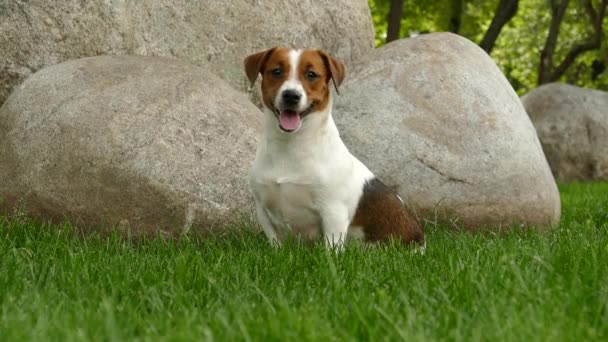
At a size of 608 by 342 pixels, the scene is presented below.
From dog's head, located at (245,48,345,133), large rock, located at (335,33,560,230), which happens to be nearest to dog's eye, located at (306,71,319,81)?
dog's head, located at (245,48,345,133)

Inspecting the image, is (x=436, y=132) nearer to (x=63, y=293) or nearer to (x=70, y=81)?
(x=70, y=81)

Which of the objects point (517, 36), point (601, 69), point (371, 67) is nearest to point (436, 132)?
point (371, 67)

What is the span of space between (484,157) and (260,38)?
2630 millimetres

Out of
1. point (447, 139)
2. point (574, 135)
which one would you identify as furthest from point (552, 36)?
point (447, 139)

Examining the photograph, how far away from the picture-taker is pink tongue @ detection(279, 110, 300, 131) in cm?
574

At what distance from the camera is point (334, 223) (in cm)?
592

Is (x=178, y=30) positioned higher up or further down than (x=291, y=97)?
further down

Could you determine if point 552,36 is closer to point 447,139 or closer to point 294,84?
point 447,139

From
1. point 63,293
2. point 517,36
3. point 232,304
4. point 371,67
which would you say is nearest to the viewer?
point 232,304

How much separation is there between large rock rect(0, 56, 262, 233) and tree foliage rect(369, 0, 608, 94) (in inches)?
472

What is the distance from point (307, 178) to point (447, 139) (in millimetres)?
2521

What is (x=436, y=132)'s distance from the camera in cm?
799

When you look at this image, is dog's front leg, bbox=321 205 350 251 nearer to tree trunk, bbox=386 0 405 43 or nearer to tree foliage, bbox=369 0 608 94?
tree trunk, bbox=386 0 405 43

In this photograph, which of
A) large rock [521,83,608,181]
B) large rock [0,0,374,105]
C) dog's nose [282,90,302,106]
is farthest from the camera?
large rock [521,83,608,181]
